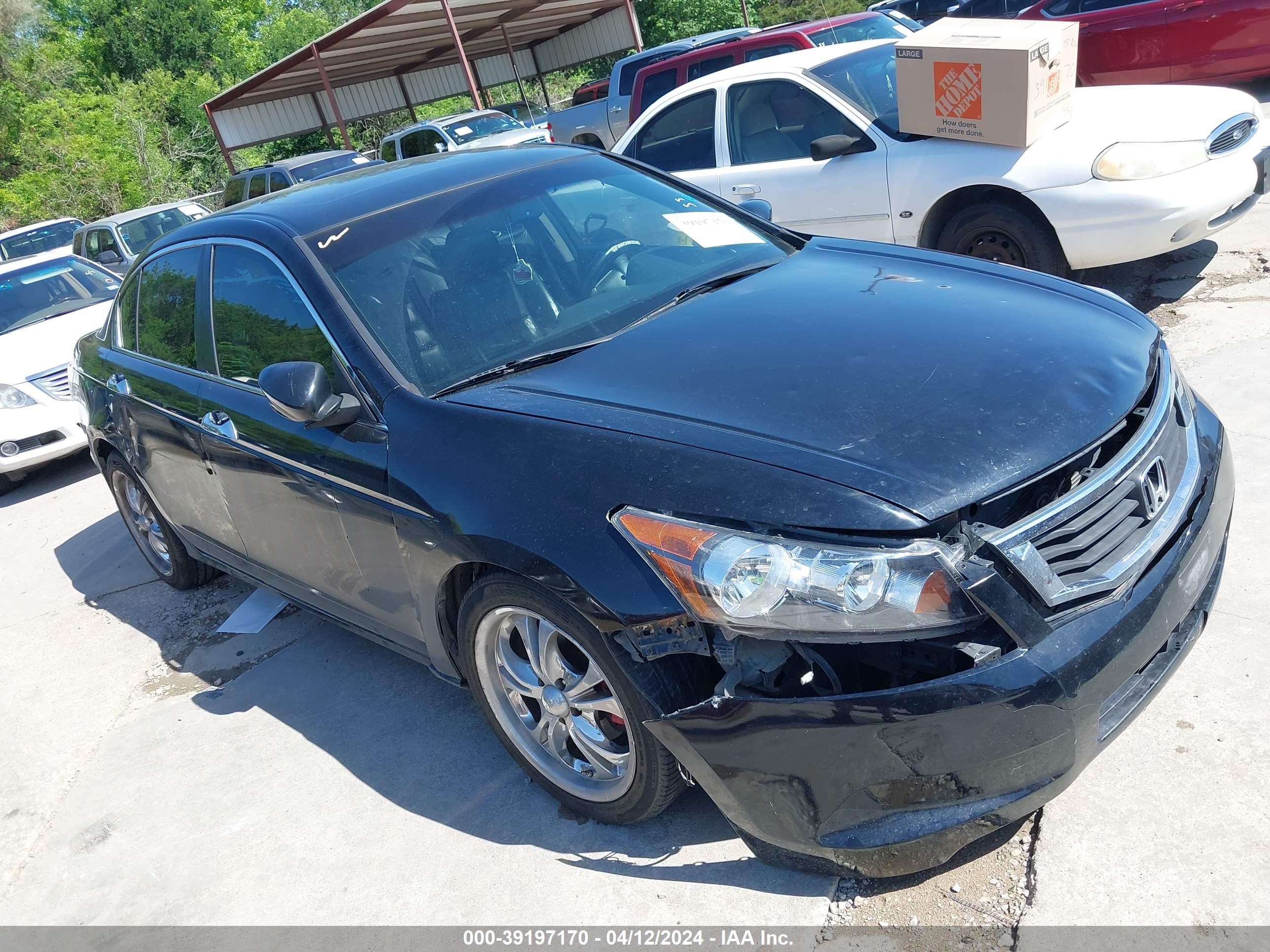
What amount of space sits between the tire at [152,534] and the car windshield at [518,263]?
91.2 inches

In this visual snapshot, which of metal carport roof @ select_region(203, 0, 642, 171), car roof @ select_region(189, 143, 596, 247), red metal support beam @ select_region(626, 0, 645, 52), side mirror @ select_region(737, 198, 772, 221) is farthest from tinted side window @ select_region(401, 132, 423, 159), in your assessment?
side mirror @ select_region(737, 198, 772, 221)

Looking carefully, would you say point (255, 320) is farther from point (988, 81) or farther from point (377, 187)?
point (988, 81)

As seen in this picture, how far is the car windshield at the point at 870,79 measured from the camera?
6227 mm

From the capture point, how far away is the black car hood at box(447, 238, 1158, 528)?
229cm

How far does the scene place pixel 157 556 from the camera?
538 cm

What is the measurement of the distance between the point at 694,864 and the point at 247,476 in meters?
2.09

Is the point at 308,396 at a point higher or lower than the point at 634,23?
higher

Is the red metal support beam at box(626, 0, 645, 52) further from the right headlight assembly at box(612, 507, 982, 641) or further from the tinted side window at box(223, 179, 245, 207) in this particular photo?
the right headlight assembly at box(612, 507, 982, 641)

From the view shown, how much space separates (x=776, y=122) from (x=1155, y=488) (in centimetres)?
471

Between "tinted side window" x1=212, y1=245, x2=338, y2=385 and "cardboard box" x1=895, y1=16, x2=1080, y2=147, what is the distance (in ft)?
12.7

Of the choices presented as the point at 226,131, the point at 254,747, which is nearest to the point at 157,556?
the point at 254,747

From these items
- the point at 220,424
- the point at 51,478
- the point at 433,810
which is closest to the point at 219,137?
the point at 51,478

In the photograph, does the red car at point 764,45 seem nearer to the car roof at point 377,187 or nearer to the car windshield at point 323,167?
the car roof at point 377,187

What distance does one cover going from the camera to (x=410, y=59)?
28844 mm
